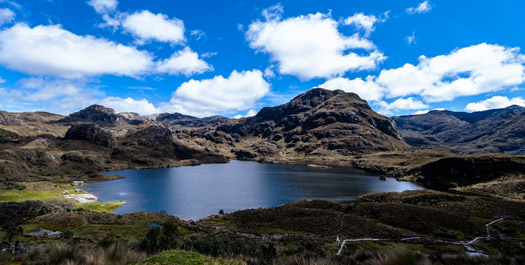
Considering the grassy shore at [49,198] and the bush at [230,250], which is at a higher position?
the bush at [230,250]

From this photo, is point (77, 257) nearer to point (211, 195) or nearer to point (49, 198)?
point (211, 195)

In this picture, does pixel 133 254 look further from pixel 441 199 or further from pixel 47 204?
pixel 441 199

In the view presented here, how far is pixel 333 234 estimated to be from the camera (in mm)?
58031

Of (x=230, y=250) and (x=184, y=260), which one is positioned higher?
(x=184, y=260)

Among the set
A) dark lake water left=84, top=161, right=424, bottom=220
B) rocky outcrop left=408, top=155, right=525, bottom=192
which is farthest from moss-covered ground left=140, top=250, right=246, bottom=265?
rocky outcrop left=408, top=155, right=525, bottom=192

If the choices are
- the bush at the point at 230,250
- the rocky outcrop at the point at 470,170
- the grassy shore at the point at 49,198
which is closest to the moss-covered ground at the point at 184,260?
the bush at the point at 230,250

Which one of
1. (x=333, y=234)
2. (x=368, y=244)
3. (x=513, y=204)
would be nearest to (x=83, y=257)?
(x=368, y=244)

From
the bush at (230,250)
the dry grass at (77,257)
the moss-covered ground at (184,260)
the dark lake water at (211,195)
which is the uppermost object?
the moss-covered ground at (184,260)

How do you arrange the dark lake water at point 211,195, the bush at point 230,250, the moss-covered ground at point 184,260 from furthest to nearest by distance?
the dark lake water at point 211,195 < the bush at point 230,250 < the moss-covered ground at point 184,260

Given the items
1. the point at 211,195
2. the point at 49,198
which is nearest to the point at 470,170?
the point at 211,195

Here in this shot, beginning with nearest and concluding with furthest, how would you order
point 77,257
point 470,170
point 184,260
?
point 184,260
point 77,257
point 470,170

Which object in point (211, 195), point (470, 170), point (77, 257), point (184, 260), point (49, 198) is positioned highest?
point (184, 260)

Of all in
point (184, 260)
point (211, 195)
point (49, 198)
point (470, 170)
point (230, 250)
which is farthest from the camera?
point (470, 170)

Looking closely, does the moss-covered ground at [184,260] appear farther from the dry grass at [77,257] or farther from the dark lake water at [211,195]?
the dark lake water at [211,195]
